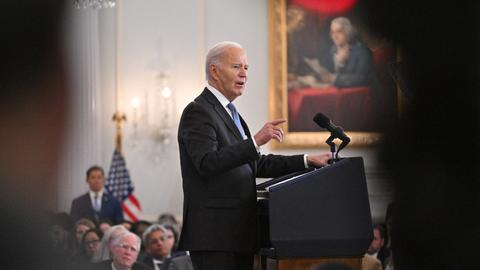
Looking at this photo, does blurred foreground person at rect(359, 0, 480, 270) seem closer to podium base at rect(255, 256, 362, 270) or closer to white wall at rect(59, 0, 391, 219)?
podium base at rect(255, 256, 362, 270)

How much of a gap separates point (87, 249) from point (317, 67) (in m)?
4.22

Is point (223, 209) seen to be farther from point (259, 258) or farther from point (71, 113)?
point (71, 113)

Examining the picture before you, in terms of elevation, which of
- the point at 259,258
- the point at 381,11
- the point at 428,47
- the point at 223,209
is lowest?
the point at 259,258

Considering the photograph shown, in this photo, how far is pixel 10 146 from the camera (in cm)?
830

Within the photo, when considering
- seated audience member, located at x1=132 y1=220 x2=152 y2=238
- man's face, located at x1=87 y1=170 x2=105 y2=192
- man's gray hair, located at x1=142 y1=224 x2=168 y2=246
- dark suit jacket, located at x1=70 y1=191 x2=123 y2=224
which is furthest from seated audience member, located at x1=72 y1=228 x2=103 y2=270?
man's face, located at x1=87 y1=170 x2=105 y2=192

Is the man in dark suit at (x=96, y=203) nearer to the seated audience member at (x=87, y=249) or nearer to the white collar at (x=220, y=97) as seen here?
the seated audience member at (x=87, y=249)

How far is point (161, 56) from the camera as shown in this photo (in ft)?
33.8

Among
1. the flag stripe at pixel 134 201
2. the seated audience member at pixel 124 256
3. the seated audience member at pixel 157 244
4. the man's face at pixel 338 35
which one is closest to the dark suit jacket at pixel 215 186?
the seated audience member at pixel 124 256

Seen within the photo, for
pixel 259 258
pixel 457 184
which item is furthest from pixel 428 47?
pixel 259 258

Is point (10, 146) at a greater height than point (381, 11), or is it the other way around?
point (381, 11)

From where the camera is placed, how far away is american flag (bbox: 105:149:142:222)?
9750 mm

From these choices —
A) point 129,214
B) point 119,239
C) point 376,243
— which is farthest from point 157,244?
point 129,214

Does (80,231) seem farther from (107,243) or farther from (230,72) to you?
(230,72)

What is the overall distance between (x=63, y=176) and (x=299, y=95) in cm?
310
